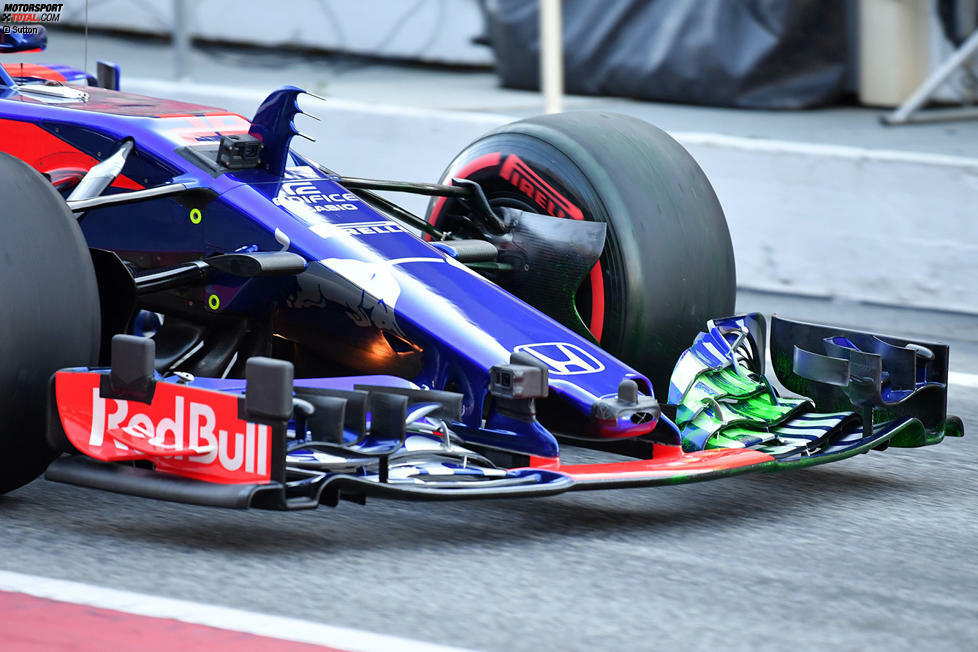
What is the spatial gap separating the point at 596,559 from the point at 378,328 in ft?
2.98

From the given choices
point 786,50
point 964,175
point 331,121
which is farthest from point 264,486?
point 786,50

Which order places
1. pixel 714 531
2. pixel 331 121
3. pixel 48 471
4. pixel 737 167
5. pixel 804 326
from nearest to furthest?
pixel 48 471 → pixel 714 531 → pixel 804 326 → pixel 737 167 → pixel 331 121

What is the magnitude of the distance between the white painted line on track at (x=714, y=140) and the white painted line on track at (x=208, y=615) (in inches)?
192

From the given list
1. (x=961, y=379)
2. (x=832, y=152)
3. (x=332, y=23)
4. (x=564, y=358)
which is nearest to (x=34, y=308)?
(x=564, y=358)

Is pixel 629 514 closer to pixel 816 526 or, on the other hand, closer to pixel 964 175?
pixel 816 526

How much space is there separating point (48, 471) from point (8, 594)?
1.53ft

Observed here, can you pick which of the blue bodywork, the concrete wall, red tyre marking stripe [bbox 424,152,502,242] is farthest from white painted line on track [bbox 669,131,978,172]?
the concrete wall

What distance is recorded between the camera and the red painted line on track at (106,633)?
324 cm

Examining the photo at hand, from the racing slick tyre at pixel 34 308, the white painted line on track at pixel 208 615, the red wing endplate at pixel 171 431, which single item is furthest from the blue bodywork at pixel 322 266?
the white painted line on track at pixel 208 615

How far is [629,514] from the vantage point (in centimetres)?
439

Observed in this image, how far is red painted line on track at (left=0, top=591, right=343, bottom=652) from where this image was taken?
3244 millimetres

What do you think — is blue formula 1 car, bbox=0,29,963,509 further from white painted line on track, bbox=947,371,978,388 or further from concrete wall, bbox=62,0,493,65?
concrete wall, bbox=62,0,493,65

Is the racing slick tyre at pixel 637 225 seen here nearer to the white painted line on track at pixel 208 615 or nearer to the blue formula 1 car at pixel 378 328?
the blue formula 1 car at pixel 378 328

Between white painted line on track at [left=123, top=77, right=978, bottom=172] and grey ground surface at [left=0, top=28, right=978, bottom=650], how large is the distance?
2.65 meters
